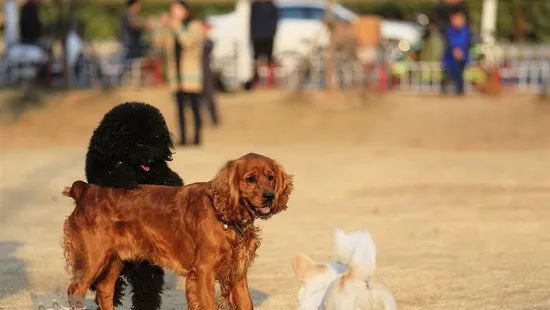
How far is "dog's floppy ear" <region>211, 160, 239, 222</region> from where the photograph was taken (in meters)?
6.36

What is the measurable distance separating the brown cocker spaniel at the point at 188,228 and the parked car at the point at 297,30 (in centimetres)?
1814

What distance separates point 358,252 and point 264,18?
59.4ft

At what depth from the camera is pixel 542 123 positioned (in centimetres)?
2136

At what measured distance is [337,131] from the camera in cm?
2117

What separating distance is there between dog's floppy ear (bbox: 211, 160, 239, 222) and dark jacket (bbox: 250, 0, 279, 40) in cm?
1753

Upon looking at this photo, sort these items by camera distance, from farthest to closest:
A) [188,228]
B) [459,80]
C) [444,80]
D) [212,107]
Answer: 1. [444,80]
2. [459,80]
3. [212,107]
4. [188,228]

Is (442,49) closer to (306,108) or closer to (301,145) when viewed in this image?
(306,108)

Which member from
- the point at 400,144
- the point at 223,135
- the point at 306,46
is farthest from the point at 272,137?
the point at 306,46

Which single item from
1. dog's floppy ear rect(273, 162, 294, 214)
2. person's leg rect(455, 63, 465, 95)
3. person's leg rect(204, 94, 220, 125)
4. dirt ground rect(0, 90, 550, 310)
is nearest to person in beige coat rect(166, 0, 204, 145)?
dirt ground rect(0, 90, 550, 310)

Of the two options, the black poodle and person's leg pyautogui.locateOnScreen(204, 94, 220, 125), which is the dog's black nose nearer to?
the black poodle

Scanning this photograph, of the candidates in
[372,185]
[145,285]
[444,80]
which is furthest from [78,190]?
[444,80]

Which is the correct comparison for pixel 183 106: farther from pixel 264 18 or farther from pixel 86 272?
pixel 86 272

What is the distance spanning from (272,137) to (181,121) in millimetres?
3109

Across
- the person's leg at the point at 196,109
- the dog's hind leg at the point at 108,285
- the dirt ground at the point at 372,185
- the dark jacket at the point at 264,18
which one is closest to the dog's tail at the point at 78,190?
the dog's hind leg at the point at 108,285
